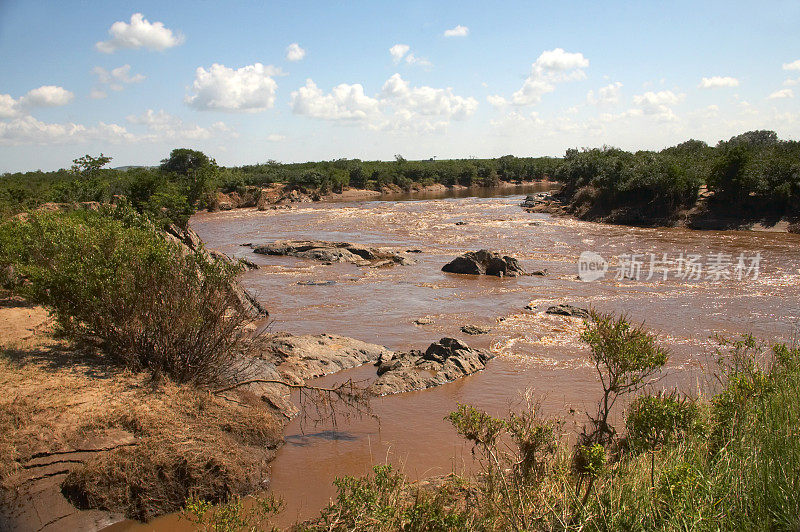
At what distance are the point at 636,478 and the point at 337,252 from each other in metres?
18.8

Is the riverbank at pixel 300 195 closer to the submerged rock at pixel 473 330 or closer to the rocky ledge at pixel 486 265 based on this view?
the rocky ledge at pixel 486 265

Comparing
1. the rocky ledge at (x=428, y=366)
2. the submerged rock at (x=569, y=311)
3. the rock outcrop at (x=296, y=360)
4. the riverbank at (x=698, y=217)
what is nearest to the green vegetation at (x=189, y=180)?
the rock outcrop at (x=296, y=360)

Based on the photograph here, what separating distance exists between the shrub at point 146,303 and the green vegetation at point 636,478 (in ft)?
11.4

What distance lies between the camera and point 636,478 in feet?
15.6

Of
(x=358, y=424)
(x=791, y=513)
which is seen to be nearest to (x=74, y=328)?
(x=358, y=424)

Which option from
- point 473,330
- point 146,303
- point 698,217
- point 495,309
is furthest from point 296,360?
point 698,217

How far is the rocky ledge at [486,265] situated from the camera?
63.1 ft

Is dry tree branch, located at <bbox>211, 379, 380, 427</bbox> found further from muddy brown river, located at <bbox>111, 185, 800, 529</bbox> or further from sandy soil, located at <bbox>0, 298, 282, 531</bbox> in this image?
sandy soil, located at <bbox>0, 298, 282, 531</bbox>

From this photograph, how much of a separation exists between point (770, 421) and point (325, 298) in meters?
12.5

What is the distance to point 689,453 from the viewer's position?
534 centimetres

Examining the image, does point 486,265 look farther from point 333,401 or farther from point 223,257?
point 333,401

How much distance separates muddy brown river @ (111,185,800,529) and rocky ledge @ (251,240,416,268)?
756 mm

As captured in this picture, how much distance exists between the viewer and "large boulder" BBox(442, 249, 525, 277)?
63.1ft

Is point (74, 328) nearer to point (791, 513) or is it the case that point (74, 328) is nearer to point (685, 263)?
point (791, 513)
